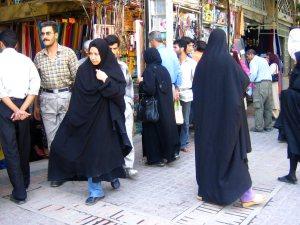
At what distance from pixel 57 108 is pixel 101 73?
116cm

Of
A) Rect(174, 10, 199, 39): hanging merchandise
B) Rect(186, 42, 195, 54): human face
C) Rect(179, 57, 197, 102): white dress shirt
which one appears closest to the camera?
Rect(179, 57, 197, 102): white dress shirt

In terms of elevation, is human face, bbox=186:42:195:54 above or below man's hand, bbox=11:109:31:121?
above

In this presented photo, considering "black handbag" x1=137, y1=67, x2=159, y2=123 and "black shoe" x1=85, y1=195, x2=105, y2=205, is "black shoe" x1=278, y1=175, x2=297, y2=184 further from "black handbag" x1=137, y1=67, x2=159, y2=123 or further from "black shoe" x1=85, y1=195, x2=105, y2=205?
"black shoe" x1=85, y1=195, x2=105, y2=205

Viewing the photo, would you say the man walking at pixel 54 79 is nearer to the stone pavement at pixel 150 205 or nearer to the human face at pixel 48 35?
the human face at pixel 48 35

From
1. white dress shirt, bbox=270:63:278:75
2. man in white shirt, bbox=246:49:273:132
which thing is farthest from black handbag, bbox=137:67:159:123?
white dress shirt, bbox=270:63:278:75

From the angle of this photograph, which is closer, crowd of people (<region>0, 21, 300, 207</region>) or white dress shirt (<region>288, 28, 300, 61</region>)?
crowd of people (<region>0, 21, 300, 207</region>)

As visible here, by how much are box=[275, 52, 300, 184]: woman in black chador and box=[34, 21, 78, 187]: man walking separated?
2.64 metres

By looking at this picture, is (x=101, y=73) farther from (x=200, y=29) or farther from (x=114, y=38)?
(x=200, y=29)

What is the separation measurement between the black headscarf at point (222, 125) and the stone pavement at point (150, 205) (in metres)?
0.28

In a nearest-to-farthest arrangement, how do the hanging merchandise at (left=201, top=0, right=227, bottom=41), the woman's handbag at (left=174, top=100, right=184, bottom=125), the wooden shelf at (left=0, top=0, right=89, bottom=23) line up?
the woman's handbag at (left=174, top=100, right=184, bottom=125) < the wooden shelf at (left=0, top=0, right=89, bottom=23) < the hanging merchandise at (left=201, top=0, right=227, bottom=41)

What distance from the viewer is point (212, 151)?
13.6 ft

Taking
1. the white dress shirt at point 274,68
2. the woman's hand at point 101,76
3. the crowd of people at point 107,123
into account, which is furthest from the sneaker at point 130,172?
the white dress shirt at point 274,68

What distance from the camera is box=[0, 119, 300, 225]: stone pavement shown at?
3.92 m

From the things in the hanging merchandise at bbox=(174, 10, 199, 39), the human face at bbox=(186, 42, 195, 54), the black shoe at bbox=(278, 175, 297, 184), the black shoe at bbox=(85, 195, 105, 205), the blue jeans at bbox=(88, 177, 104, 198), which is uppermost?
the hanging merchandise at bbox=(174, 10, 199, 39)
